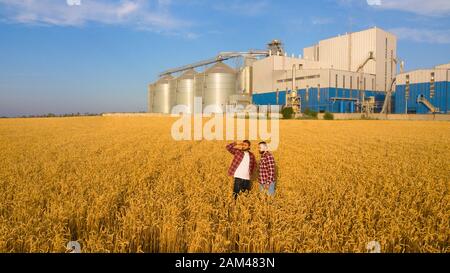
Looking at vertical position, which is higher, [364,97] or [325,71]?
[325,71]

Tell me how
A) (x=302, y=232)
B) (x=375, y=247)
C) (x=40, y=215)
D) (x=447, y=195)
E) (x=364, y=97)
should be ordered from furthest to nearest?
1. (x=364, y=97)
2. (x=447, y=195)
3. (x=40, y=215)
4. (x=302, y=232)
5. (x=375, y=247)

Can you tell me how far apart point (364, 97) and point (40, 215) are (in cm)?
6647

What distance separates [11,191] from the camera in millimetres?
6480

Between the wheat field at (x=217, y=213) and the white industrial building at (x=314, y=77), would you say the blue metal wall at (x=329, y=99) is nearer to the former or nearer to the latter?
the white industrial building at (x=314, y=77)

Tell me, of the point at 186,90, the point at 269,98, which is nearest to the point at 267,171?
the point at 269,98

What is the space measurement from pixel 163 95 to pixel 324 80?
40.2 metres

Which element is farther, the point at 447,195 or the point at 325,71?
the point at 325,71

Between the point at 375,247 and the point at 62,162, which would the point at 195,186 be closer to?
the point at 375,247

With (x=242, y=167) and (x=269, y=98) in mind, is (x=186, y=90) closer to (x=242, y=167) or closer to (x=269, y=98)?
(x=269, y=98)

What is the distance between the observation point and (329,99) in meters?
59.7

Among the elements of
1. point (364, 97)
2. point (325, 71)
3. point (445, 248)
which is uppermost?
point (325, 71)

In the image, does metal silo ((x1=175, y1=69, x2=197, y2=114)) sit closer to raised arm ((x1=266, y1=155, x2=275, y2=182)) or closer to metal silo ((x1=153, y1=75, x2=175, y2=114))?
metal silo ((x1=153, y1=75, x2=175, y2=114))

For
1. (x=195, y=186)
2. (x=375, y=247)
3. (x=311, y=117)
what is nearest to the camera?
(x=375, y=247)
